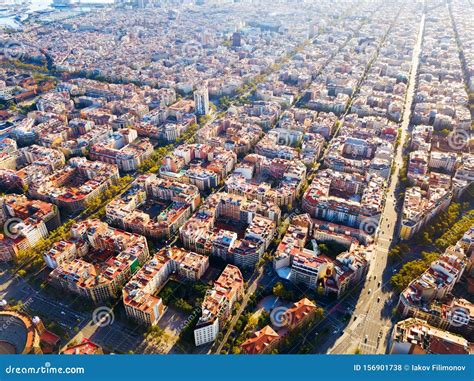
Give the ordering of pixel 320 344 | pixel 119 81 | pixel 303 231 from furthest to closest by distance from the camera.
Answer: pixel 119 81 → pixel 303 231 → pixel 320 344

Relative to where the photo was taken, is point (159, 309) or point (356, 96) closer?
point (159, 309)

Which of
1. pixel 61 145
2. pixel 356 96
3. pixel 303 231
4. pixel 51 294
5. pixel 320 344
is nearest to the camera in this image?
pixel 320 344

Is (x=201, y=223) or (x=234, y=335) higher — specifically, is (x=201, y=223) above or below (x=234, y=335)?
above

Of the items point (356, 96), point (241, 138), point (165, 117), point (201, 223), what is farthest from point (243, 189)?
point (356, 96)

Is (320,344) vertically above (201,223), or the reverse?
(201,223)

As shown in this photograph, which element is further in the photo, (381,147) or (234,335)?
(381,147)

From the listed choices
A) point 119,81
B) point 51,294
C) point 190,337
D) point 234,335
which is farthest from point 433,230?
point 119,81

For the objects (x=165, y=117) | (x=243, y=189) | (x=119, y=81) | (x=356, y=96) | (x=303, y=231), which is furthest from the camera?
(x=119, y=81)

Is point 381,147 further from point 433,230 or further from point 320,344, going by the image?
point 320,344

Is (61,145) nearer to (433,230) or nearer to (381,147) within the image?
(381,147)
